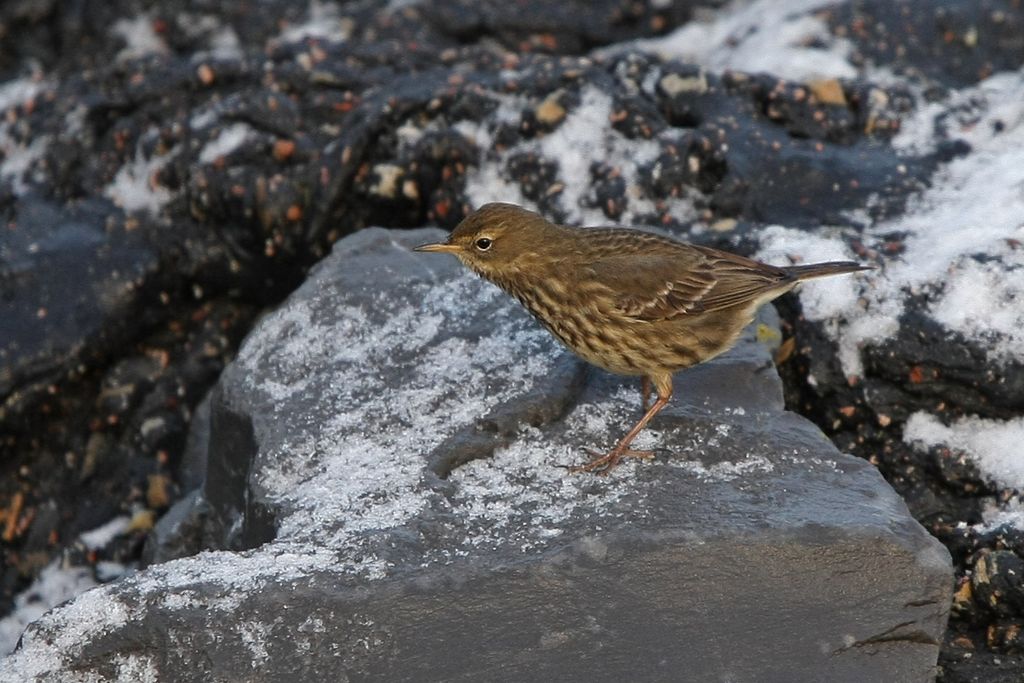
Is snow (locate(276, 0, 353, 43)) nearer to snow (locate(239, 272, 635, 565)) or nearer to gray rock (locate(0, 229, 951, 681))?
snow (locate(239, 272, 635, 565))

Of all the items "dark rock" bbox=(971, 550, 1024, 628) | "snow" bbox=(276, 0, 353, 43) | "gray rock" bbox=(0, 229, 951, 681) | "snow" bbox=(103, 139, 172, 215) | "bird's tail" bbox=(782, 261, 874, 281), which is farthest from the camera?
"snow" bbox=(276, 0, 353, 43)

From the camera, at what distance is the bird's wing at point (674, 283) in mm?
5293

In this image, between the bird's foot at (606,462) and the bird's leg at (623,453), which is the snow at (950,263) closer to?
the bird's leg at (623,453)

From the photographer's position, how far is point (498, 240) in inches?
215

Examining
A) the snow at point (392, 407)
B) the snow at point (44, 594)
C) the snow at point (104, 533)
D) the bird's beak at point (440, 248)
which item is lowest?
the snow at point (44, 594)

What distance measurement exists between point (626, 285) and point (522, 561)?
4.97 feet

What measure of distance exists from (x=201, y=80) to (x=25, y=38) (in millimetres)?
2459

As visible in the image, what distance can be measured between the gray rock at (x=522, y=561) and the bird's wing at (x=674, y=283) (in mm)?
377

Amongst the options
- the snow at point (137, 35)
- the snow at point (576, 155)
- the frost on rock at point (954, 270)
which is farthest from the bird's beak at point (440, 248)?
the snow at point (137, 35)

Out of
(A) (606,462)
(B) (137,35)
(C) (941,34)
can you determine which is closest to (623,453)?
(A) (606,462)

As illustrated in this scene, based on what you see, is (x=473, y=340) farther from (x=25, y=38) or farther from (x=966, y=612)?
→ (x=25, y=38)

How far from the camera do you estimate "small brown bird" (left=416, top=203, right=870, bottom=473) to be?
17.1 ft

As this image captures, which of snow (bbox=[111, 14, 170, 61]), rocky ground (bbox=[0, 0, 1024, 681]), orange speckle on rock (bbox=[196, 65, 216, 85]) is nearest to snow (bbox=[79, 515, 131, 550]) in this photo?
rocky ground (bbox=[0, 0, 1024, 681])

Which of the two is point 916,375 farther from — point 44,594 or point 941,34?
point 44,594
